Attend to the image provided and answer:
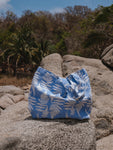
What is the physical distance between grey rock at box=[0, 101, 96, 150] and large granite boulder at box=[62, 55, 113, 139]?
0.80 m

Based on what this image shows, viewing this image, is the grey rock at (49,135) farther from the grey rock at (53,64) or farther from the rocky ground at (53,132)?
the grey rock at (53,64)

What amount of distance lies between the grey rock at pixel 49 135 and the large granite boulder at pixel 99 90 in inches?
31.4

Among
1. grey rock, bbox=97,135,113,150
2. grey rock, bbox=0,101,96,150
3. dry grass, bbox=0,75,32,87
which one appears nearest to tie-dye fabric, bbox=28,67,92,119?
grey rock, bbox=0,101,96,150

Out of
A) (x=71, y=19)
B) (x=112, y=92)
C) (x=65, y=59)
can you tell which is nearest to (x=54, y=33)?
(x=71, y=19)

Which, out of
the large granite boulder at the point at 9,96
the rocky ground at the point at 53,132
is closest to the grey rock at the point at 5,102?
the large granite boulder at the point at 9,96

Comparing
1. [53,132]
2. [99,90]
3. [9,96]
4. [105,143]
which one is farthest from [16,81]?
[53,132]

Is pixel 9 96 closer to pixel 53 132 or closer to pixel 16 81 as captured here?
pixel 16 81

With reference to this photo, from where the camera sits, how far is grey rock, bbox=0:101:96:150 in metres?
1.93

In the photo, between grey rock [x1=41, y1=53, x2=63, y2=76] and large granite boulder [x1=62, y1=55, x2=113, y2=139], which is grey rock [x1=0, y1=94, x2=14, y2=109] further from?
large granite boulder [x1=62, y1=55, x2=113, y2=139]

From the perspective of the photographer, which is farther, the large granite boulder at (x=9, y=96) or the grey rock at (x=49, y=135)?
the large granite boulder at (x=9, y=96)

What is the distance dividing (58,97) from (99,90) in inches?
82.6

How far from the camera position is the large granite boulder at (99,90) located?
3100 mm

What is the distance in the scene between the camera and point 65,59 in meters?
5.20

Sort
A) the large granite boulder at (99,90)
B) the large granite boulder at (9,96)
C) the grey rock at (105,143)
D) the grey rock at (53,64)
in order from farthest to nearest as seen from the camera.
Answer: the large granite boulder at (9,96) → the grey rock at (53,64) → the large granite boulder at (99,90) → the grey rock at (105,143)
